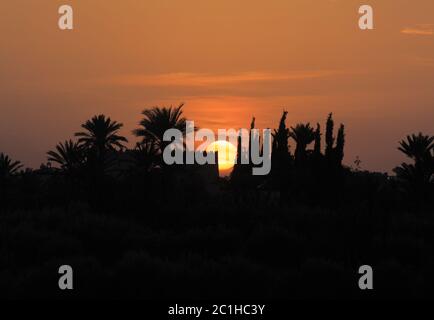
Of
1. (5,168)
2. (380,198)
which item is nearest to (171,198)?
(380,198)

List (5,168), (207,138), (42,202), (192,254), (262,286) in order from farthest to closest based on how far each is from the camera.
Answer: (5,168) → (207,138) → (42,202) → (192,254) → (262,286)

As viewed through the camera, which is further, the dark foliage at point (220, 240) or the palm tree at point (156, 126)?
the palm tree at point (156, 126)

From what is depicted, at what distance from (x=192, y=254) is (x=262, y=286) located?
17.0 feet

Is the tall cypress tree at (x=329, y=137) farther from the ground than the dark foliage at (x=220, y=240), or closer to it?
farther from the ground

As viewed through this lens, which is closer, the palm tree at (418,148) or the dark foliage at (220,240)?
the dark foliage at (220,240)

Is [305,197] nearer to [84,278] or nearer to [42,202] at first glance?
[42,202]

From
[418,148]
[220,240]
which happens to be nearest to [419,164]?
[418,148]

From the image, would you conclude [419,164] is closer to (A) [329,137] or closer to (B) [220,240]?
(A) [329,137]

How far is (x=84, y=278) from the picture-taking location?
94.7ft

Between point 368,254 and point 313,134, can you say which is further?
point 313,134

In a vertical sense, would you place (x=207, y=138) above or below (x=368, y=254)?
above

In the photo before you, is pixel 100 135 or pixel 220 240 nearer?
pixel 220 240

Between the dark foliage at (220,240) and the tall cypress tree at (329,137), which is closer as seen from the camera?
the dark foliage at (220,240)
